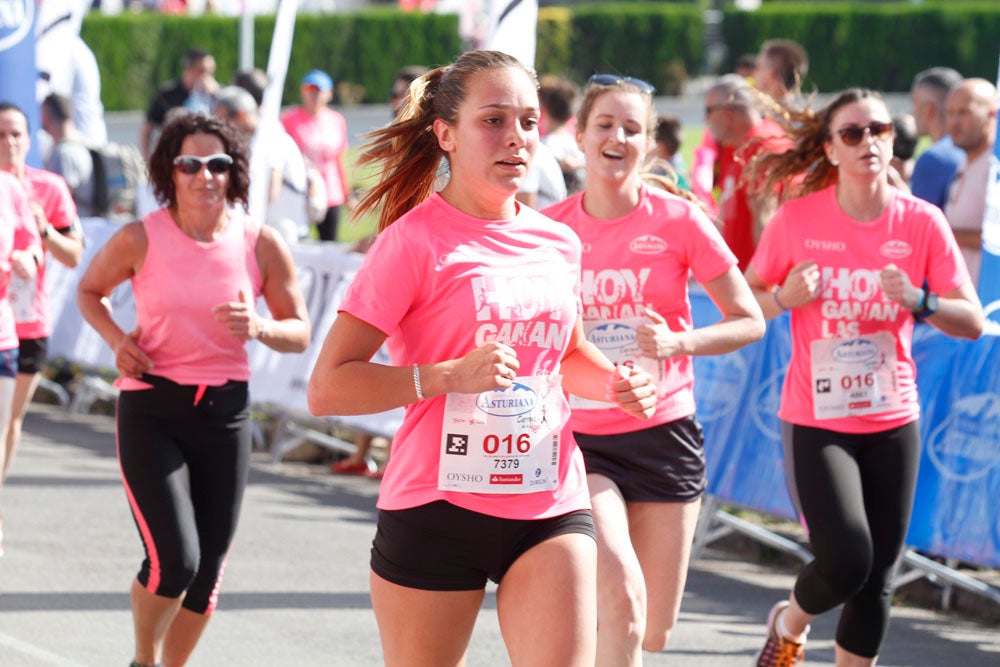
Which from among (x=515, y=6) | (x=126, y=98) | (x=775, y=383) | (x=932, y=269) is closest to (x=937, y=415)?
(x=775, y=383)

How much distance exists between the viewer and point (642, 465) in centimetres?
513

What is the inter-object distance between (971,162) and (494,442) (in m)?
5.63

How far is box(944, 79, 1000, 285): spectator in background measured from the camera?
336 inches

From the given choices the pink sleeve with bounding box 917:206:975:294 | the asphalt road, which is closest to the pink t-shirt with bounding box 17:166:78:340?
the asphalt road

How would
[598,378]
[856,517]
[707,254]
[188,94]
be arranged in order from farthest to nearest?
[188,94]
[856,517]
[707,254]
[598,378]

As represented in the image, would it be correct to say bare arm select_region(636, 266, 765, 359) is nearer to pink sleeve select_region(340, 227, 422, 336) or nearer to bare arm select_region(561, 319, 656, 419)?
bare arm select_region(561, 319, 656, 419)

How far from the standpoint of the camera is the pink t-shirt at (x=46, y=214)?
8062 mm

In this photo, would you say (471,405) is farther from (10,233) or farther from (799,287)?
(10,233)

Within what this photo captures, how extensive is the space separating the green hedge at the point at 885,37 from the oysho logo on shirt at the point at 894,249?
1392 inches

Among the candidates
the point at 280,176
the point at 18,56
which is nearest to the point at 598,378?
the point at 18,56

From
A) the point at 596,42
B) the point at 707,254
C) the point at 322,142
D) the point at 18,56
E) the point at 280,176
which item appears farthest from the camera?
the point at 596,42

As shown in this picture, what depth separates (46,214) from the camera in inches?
319

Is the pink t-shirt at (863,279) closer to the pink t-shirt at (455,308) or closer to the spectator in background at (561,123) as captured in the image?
the pink t-shirt at (455,308)

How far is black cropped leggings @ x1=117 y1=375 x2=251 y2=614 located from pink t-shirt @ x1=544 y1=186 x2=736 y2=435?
1.19 metres
